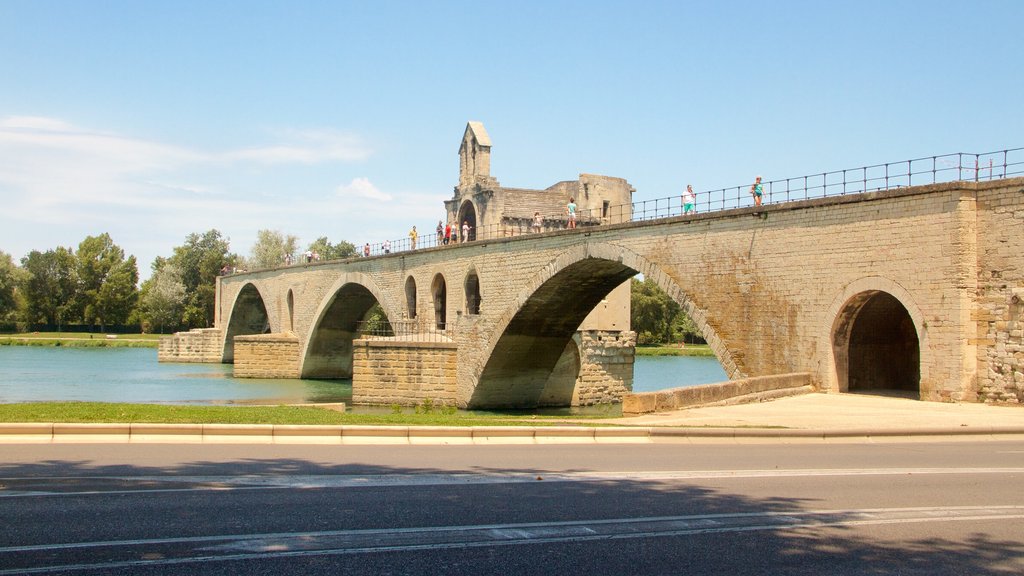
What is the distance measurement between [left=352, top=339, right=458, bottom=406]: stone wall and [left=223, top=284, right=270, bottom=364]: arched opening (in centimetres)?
4039

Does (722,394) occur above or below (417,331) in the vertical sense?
below

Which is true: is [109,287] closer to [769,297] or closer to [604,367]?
[604,367]

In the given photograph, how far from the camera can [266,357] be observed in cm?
5988

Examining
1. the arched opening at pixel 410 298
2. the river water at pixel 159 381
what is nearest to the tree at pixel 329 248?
the river water at pixel 159 381

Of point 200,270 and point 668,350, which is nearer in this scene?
point 668,350

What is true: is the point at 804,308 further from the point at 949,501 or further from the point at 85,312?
the point at 85,312

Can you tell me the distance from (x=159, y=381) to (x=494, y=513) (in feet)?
164

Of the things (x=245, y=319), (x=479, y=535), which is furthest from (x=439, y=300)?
(x=245, y=319)

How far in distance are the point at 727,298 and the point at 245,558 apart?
828 inches

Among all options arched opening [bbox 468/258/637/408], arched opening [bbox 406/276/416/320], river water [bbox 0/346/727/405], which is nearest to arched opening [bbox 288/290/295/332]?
river water [bbox 0/346/727/405]

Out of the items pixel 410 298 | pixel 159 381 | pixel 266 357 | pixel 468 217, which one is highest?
pixel 468 217

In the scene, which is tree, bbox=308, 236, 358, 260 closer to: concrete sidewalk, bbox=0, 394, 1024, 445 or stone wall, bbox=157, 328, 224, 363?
stone wall, bbox=157, 328, 224, 363

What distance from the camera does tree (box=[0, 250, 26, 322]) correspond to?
323ft

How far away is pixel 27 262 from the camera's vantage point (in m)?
103
